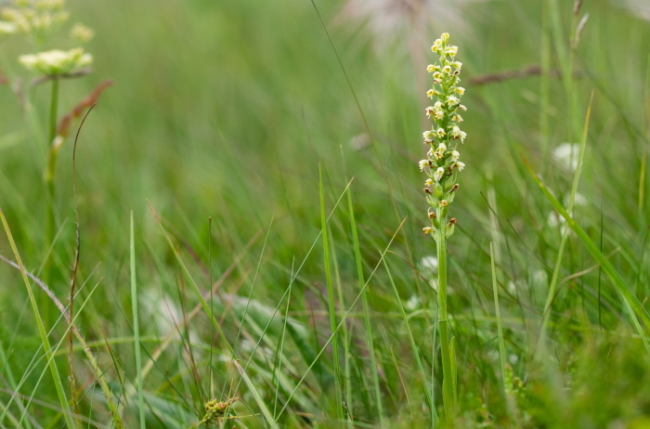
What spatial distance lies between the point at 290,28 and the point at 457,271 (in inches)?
214

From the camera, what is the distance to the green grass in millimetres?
1041

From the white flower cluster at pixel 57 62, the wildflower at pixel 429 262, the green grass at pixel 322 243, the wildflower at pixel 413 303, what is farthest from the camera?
the white flower cluster at pixel 57 62

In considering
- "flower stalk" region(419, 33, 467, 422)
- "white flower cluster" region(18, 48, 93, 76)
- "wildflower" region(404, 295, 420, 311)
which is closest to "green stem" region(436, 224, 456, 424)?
"flower stalk" region(419, 33, 467, 422)

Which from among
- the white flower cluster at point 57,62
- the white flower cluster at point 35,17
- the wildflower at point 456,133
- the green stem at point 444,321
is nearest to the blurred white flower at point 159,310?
the white flower cluster at point 57,62

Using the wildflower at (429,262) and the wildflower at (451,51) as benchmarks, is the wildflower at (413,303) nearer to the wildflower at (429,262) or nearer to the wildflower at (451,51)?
the wildflower at (429,262)

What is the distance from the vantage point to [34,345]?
56.3 inches

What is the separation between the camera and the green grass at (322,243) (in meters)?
1.04

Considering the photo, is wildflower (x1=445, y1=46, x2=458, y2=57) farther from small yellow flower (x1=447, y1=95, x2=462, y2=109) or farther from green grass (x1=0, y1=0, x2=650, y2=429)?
green grass (x1=0, y1=0, x2=650, y2=429)

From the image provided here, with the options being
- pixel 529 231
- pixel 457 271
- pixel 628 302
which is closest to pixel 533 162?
pixel 529 231

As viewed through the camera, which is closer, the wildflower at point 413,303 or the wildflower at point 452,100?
the wildflower at point 452,100

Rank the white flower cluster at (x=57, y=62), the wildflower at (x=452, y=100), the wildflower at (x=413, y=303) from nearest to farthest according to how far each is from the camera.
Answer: the wildflower at (x=452, y=100) → the wildflower at (x=413, y=303) → the white flower cluster at (x=57, y=62)

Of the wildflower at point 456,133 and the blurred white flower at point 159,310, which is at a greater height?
the wildflower at point 456,133

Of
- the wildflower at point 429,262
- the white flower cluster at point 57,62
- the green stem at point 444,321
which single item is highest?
the white flower cluster at point 57,62

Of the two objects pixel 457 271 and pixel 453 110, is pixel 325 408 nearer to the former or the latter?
pixel 457 271
